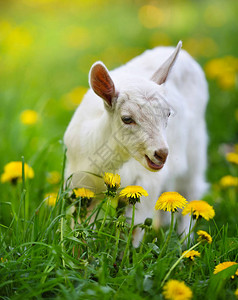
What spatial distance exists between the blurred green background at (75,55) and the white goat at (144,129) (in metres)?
0.49

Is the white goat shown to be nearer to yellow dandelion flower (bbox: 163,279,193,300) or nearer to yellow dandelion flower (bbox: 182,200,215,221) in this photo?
yellow dandelion flower (bbox: 182,200,215,221)

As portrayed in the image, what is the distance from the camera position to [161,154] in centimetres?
239

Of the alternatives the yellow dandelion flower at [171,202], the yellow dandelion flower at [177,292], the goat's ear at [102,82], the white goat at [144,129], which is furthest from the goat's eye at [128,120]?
the yellow dandelion flower at [177,292]

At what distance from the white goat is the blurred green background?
0.49m

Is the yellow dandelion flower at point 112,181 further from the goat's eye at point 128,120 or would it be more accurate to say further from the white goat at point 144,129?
the goat's eye at point 128,120

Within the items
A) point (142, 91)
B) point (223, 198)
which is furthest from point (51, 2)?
point (142, 91)

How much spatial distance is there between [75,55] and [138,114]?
5403 mm

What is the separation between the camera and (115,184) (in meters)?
2.34

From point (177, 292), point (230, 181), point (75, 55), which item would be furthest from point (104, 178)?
point (75, 55)

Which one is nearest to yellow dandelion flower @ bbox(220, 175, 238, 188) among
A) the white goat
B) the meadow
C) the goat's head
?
the meadow

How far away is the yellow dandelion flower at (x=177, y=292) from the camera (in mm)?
1938

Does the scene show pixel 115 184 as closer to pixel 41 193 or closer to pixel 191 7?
pixel 41 193

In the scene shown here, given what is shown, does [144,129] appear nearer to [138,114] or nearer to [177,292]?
[138,114]

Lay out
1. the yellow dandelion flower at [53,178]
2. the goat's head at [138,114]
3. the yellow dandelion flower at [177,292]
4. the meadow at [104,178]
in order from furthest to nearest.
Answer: the yellow dandelion flower at [53,178] < the goat's head at [138,114] < the meadow at [104,178] < the yellow dandelion flower at [177,292]
